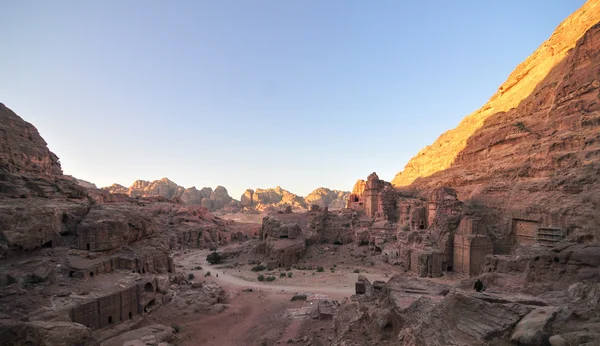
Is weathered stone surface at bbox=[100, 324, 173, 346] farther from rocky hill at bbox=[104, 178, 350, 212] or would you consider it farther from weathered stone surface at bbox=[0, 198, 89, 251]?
rocky hill at bbox=[104, 178, 350, 212]

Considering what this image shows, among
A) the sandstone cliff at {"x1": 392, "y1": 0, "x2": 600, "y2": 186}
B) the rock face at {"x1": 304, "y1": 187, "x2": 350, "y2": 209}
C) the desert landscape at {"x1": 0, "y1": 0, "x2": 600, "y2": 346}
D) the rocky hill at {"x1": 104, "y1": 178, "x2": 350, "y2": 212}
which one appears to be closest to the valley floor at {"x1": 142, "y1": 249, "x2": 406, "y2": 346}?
the desert landscape at {"x1": 0, "y1": 0, "x2": 600, "y2": 346}

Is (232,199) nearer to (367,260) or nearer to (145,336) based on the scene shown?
Answer: (367,260)

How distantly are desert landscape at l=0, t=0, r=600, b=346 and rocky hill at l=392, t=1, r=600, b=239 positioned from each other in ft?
0.45

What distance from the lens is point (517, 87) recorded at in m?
42.6

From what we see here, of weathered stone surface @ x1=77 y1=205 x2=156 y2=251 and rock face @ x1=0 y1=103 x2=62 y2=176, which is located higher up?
rock face @ x1=0 y1=103 x2=62 y2=176

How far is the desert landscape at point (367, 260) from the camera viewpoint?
27.3ft

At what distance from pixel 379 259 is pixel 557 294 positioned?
22253mm

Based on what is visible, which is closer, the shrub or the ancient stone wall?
the ancient stone wall

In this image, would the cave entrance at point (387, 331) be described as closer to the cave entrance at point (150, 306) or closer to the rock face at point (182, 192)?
the cave entrance at point (150, 306)

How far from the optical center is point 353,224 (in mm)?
35375

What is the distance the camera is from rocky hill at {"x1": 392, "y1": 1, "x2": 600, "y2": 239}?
18.8 metres

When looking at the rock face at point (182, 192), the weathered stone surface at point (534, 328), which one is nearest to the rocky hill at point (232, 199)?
the rock face at point (182, 192)

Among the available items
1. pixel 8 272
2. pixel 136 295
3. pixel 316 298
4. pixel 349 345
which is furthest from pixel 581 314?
pixel 8 272

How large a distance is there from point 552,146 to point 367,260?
59.3ft
